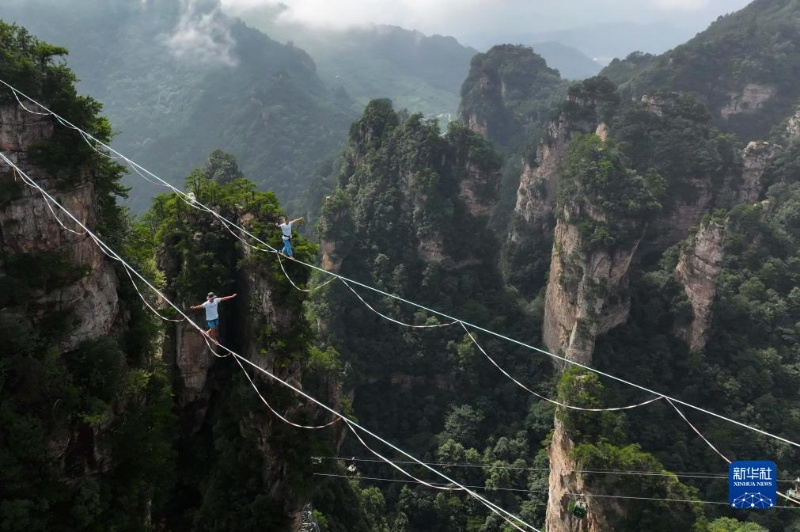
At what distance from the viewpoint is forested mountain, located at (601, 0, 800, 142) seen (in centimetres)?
5741

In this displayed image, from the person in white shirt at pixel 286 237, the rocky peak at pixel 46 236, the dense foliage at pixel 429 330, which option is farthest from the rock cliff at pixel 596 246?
the rocky peak at pixel 46 236

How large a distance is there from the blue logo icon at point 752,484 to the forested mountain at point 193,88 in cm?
8518

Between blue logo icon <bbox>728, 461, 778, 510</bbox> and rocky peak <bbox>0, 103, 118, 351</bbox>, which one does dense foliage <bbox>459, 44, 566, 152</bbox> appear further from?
blue logo icon <bbox>728, 461, 778, 510</bbox>

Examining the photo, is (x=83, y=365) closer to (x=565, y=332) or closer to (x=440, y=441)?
(x=440, y=441)

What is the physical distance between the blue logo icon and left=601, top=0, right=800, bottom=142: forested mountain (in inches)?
2185

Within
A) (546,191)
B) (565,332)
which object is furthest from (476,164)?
(565,332)

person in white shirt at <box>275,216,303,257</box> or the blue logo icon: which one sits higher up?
person in white shirt at <box>275,216,303,257</box>

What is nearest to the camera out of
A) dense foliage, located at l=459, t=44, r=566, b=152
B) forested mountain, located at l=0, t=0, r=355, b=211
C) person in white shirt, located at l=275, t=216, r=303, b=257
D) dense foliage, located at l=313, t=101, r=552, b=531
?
person in white shirt, located at l=275, t=216, r=303, b=257

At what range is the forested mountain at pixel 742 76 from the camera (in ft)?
188

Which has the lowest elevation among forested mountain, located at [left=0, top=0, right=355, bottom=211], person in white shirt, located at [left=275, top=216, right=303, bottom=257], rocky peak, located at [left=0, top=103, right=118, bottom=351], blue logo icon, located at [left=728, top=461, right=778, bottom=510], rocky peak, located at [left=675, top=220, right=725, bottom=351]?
blue logo icon, located at [left=728, top=461, right=778, bottom=510]

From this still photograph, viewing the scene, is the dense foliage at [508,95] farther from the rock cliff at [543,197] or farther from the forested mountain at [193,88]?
the forested mountain at [193,88]

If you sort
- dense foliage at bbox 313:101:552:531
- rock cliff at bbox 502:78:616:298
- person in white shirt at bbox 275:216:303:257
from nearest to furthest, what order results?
1. person in white shirt at bbox 275:216:303:257
2. dense foliage at bbox 313:101:552:531
3. rock cliff at bbox 502:78:616:298

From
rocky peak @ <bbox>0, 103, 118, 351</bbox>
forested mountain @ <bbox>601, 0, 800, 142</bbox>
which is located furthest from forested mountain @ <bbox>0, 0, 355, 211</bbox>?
rocky peak @ <bbox>0, 103, 118, 351</bbox>

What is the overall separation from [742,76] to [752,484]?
60.6 meters
